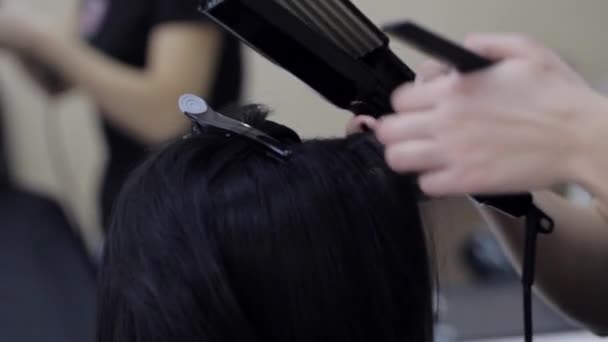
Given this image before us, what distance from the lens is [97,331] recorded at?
1.96 feet

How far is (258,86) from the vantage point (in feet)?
6.77

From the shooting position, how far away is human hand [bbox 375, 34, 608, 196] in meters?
0.42

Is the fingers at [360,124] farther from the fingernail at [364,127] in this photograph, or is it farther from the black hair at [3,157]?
the black hair at [3,157]

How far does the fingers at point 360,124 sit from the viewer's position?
55cm

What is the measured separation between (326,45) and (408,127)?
0.08 m

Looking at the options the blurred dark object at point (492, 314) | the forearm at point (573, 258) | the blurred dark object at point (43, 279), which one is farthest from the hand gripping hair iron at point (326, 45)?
the blurred dark object at point (492, 314)

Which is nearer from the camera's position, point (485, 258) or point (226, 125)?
point (226, 125)

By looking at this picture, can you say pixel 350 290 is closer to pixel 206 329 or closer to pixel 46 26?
pixel 206 329

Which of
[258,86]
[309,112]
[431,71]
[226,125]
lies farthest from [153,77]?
[258,86]

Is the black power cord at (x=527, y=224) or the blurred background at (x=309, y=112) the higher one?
the blurred background at (x=309, y=112)

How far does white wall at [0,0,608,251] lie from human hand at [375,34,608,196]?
58.2 inches

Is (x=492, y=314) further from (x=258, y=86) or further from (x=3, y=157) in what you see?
(x=3, y=157)

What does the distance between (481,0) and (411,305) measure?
1562 millimetres

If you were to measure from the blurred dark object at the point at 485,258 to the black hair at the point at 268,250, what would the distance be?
1.47 m
